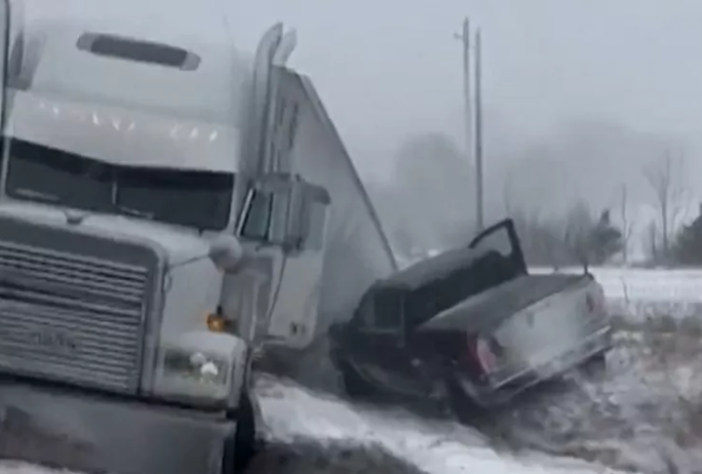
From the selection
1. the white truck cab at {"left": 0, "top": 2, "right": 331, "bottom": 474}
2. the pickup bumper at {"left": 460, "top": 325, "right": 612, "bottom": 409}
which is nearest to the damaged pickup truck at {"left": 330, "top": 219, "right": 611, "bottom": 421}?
the pickup bumper at {"left": 460, "top": 325, "right": 612, "bottom": 409}

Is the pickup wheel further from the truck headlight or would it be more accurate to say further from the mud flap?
the mud flap

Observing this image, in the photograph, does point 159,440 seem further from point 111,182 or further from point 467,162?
point 467,162

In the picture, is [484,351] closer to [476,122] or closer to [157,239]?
[476,122]

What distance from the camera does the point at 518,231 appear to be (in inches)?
86.9

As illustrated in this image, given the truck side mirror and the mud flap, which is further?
the truck side mirror

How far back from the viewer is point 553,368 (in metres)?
2.16

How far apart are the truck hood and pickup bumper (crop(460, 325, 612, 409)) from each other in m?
0.60

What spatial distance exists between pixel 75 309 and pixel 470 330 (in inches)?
27.9

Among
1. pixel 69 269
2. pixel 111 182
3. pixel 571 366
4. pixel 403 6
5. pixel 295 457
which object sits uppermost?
pixel 403 6

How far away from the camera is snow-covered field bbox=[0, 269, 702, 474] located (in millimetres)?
2133

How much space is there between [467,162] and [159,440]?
743 millimetres

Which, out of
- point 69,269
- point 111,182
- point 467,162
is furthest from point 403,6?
point 69,269

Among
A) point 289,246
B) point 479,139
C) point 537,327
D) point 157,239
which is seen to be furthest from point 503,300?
point 157,239

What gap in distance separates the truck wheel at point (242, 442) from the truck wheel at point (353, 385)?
18cm
